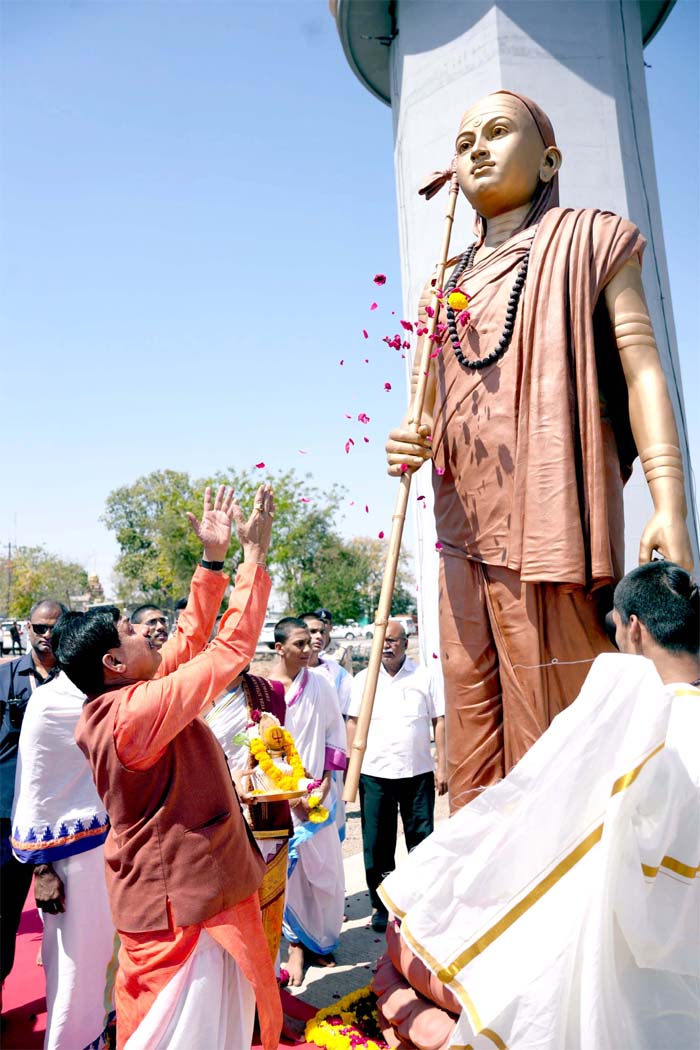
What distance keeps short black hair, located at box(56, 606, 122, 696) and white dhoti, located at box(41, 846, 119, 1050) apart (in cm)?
160

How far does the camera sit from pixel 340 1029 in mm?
3385

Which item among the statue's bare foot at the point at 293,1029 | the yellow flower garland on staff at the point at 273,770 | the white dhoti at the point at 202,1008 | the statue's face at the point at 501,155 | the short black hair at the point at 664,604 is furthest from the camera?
the yellow flower garland on staff at the point at 273,770

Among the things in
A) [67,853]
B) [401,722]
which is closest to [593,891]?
[67,853]

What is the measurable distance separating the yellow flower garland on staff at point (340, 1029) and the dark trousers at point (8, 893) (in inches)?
75.2

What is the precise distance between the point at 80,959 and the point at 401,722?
2.89 metres

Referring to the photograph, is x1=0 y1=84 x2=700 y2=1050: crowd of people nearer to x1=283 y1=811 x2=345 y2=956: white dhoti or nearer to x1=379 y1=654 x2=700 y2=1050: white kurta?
x1=379 y1=654 x2=700 y2=1050: white kurta

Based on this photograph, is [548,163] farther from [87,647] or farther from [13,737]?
[13,737]

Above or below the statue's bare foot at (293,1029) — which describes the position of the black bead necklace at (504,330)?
above

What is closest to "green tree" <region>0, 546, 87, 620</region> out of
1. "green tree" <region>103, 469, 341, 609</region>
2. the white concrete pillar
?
"green tree" <region>103, 469, 341, 609</region>

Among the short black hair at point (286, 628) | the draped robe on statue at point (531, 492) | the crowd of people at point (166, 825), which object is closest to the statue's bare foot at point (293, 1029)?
the crowd of people at point (166, 825)

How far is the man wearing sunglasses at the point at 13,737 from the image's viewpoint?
4387 millimetres

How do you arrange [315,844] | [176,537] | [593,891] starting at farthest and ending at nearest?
[176,537]
[315,844]
[593,891]

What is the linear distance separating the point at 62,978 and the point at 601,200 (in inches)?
465

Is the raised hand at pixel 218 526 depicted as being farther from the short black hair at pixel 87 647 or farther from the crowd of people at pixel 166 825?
the short black hair at pixel 87 647
